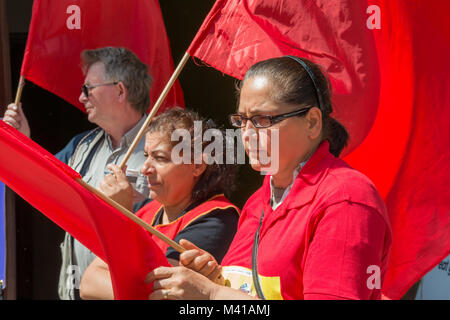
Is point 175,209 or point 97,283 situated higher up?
point 175,209

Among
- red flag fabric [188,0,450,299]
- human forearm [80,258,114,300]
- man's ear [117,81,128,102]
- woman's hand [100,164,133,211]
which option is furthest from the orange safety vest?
man's ear [117,81,128,102]

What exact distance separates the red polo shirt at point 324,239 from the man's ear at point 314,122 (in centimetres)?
4

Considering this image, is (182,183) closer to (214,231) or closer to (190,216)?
(190,216)

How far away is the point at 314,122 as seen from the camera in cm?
180

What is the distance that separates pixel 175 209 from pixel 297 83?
93 centimetres

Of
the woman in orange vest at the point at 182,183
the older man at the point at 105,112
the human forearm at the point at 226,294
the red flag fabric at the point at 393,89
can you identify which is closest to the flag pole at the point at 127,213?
the human forearm at the point at 226,294

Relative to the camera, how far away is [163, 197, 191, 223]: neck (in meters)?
2.53

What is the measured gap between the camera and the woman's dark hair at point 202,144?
8.32 ft

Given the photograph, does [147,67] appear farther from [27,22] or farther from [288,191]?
[288,191]

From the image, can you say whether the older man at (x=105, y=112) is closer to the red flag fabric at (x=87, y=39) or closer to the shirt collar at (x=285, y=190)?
the red flag fabric at (x=87, y=39)

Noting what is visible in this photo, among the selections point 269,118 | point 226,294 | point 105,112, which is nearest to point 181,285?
point 226,294

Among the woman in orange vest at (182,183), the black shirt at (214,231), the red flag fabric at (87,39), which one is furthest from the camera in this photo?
the red flag fabric at (87,39)

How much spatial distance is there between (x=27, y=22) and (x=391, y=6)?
2439 mm
